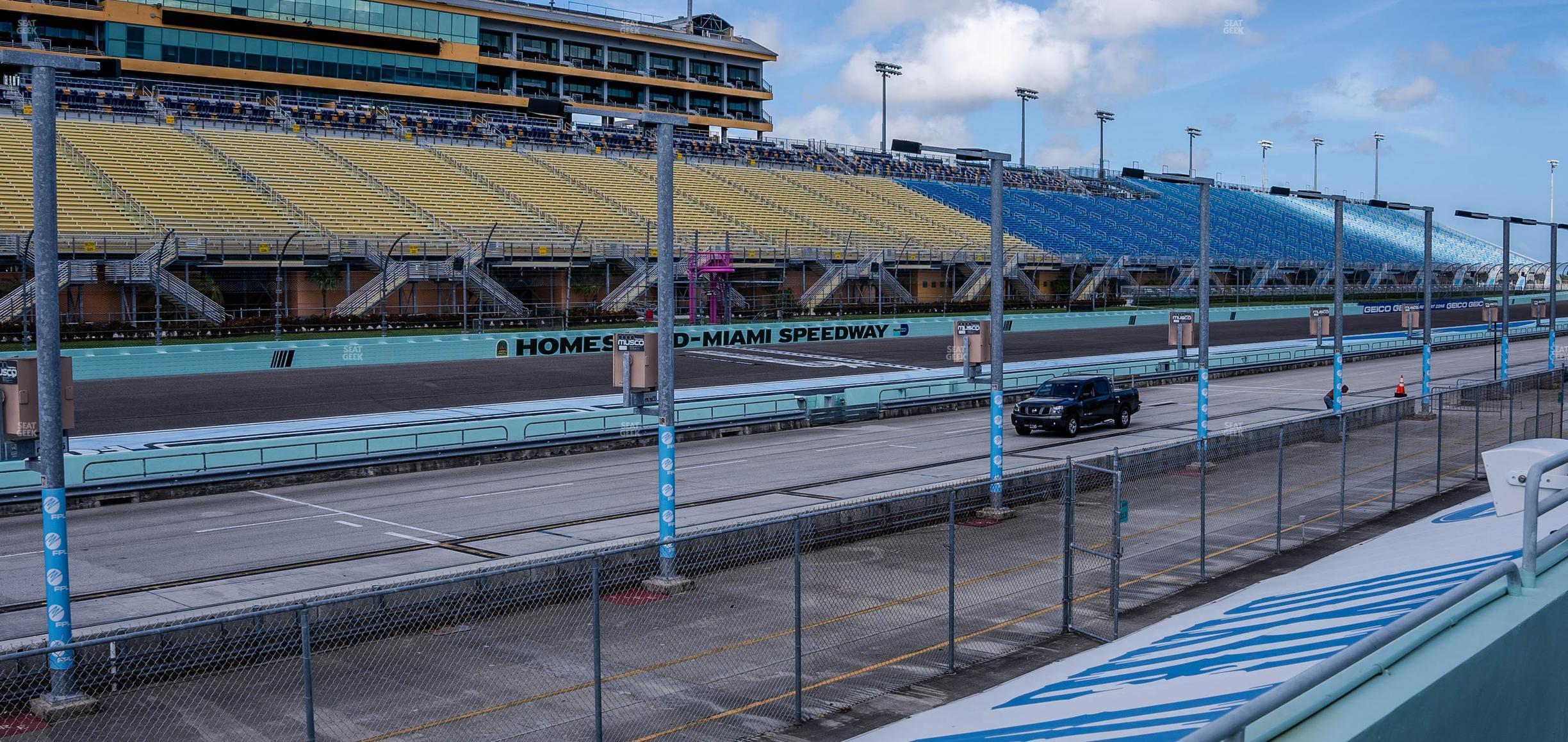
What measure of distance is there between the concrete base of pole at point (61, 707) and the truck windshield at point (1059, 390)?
1041 inches

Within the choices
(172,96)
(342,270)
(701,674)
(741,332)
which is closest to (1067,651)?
(701,674)

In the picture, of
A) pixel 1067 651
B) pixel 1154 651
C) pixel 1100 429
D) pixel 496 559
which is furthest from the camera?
pixel 1100 429

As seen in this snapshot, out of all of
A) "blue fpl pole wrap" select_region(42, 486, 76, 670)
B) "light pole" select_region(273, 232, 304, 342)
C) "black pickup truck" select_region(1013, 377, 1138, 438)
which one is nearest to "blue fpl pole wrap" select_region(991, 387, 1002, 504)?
"black pickup truck" select_region(1013, 377, 1138, 438)

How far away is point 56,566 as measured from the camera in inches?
473

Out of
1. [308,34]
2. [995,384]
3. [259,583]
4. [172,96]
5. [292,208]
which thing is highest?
[308,34]

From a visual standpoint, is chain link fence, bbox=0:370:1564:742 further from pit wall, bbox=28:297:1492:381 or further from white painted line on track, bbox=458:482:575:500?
pit wall, bbox=28:297:1492:381

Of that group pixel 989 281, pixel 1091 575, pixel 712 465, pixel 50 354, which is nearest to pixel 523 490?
pixel 712 465

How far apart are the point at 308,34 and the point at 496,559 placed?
70.7 m

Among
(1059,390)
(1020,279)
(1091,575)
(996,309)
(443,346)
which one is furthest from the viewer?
(1020,279)

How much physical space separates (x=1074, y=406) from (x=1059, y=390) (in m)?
1.12

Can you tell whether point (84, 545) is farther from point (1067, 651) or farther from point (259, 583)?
point (1067, 651)

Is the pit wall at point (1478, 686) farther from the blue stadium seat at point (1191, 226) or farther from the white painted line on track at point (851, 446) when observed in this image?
the blue stadium seat at point (1191, 226)

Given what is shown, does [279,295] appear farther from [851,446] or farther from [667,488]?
[667,488]

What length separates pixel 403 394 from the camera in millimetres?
38906
